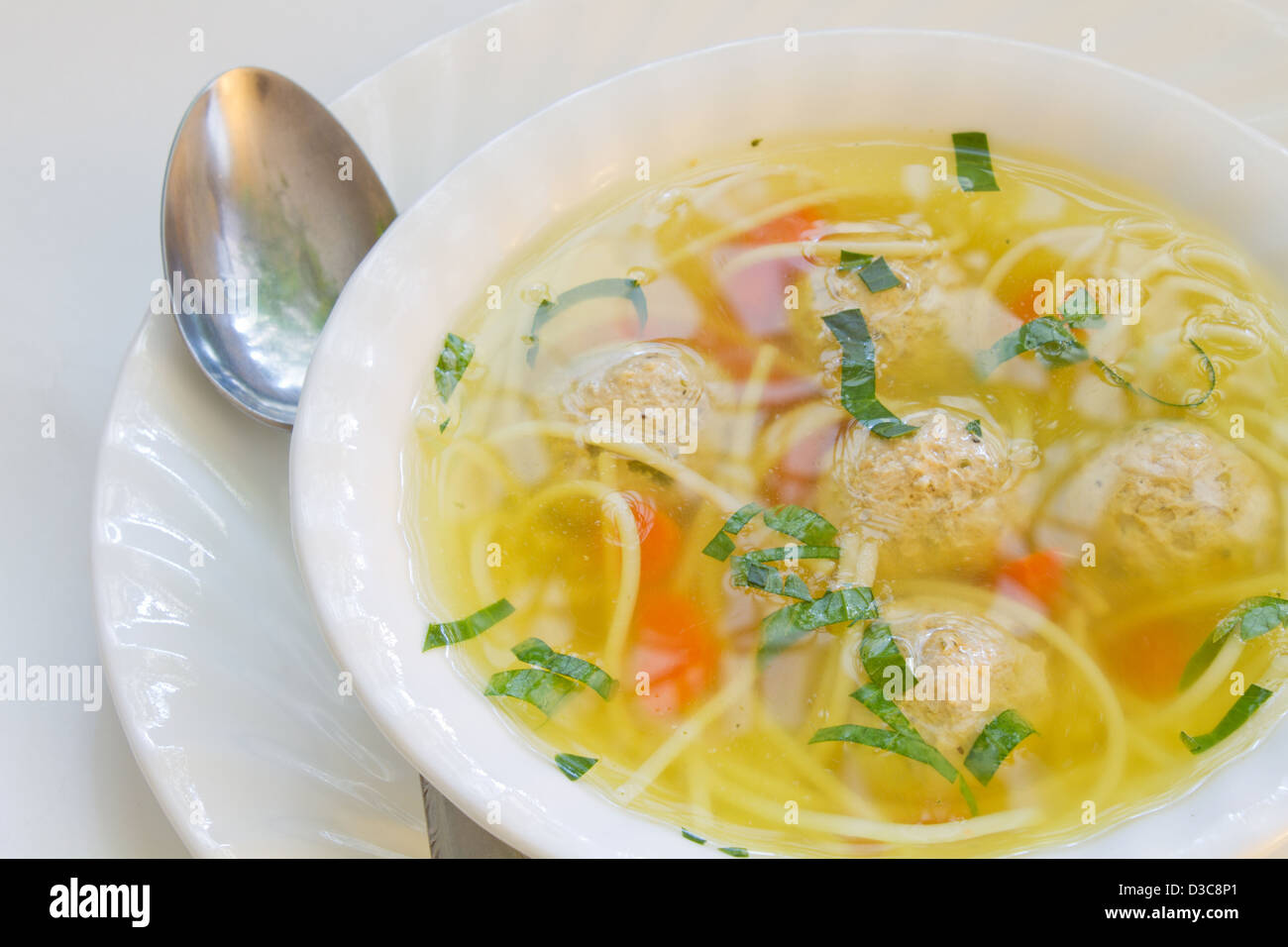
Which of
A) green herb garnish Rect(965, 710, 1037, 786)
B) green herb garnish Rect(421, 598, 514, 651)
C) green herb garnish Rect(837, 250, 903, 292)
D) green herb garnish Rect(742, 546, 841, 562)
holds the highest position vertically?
green herb garnish Rect(837, 250, 903, 292)

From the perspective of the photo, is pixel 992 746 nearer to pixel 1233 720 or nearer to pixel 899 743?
pixel 899 743

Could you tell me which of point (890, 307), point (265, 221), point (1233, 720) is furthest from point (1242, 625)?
point (265, 221)

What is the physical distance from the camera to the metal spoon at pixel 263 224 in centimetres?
245

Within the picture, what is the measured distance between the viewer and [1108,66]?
222 centimetres

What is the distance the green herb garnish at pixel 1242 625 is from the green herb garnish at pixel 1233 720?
0.30 ft

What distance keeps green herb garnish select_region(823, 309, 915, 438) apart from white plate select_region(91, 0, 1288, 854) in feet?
3.07

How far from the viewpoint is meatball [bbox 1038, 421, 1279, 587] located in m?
2.01

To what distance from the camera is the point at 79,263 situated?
9.50 ft

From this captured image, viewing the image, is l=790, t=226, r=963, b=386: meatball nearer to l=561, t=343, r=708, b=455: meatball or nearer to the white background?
l=561, t=343, r=708, b=455: meatball

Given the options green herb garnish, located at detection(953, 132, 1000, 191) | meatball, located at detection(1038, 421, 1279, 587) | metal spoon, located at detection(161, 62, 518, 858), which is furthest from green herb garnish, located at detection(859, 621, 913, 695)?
metal spoon, located at detection(161, 62, 518, 858)

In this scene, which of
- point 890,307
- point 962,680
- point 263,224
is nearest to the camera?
point 962,680

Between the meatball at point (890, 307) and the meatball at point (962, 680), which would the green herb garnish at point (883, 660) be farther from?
the meatball at point (890, 307)

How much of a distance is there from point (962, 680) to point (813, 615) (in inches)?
12.7
